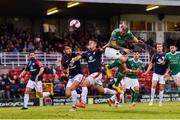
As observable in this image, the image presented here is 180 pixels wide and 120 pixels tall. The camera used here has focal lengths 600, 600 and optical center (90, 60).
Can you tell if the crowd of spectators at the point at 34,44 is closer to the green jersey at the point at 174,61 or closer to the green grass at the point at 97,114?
the green jersey at the point at 174,61

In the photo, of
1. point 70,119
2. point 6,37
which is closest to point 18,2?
point 6,37

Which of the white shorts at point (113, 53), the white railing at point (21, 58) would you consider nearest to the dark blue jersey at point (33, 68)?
the white shorts at point (113, 53)

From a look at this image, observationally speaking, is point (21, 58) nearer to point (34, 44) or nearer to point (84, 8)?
point (34, 44)

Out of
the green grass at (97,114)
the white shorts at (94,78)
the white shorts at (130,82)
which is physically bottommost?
the green grass at (97,114)

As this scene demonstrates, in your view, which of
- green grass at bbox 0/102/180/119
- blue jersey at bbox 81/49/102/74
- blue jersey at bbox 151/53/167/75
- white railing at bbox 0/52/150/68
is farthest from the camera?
white railing at bbox 0/52/150/68

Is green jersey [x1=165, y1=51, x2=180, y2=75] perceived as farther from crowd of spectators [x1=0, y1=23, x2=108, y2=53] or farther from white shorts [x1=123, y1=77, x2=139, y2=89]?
crowd of spectators [x1=0, y1=23, x2=108, y2=53]

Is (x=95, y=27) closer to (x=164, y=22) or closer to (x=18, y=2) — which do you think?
(x=164, y=22)

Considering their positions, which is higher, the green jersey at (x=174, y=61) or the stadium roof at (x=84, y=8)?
the stadium roof at (x=84, y=8)

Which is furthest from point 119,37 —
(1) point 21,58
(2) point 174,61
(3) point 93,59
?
(1) point 21,58

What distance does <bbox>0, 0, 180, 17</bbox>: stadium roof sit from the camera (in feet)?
132

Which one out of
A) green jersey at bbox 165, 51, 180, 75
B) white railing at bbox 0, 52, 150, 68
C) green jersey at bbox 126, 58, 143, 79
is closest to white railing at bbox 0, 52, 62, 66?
white railing at bbox 0, 52, 150, 68

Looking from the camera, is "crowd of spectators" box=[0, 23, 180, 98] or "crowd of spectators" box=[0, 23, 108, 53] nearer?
"crowd of spectators" box=[0, 23, 180, 98]

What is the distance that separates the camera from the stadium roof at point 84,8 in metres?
40.3

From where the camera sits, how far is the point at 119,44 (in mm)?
19625
